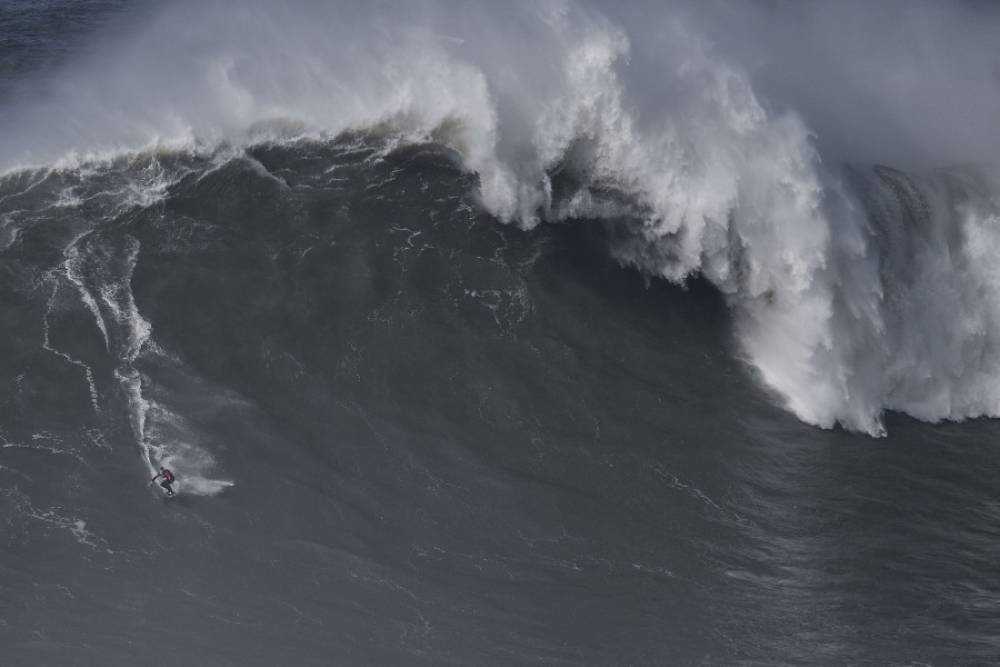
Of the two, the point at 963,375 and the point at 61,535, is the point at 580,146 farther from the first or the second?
the point at 61,535

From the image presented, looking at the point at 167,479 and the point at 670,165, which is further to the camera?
the point at 670,165

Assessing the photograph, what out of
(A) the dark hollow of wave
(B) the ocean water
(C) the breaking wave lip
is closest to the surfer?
(B) the ocean water

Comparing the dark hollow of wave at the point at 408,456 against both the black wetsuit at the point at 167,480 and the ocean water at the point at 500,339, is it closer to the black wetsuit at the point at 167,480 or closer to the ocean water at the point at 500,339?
the ocean water at the point at 500,339

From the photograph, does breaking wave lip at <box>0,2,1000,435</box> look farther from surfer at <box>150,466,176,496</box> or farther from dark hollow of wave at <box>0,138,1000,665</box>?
surfer at <box>150,466,176,496</box>

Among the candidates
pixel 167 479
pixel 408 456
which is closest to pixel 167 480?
pixel 167 479

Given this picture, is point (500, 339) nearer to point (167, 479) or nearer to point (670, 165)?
point (670, 165)

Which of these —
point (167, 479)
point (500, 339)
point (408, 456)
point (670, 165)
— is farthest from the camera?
point (670, 165)
